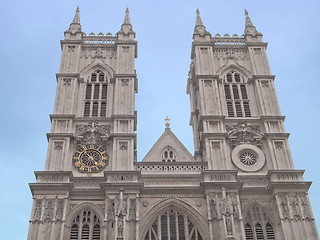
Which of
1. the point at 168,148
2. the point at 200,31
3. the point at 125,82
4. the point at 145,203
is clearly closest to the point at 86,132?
the point at 125,82

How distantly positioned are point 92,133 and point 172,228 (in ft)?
28.5

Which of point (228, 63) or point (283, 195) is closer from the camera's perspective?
point (283, 195)

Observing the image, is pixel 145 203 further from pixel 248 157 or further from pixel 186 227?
pixel 248 157

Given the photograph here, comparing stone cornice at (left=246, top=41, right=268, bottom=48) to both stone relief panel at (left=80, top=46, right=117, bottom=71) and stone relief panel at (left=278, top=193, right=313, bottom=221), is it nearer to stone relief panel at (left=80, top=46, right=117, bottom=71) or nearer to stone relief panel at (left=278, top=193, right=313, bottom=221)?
stone relief panel at (left=80, top=46, right=117, bottom=71)

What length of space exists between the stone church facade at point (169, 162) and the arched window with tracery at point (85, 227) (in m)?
0.06

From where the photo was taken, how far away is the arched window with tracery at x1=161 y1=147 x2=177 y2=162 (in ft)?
107

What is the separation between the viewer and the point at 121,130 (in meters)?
32.6

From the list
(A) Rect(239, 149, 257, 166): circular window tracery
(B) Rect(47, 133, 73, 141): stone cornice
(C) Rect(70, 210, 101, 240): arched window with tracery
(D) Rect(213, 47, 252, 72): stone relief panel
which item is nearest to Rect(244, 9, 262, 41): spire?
(D) Rect(213, 47, 252, 72): stone relief panel

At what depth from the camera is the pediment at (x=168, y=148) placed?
107 feet

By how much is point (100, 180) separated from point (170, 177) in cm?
442

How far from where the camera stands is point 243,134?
3275 centimetres

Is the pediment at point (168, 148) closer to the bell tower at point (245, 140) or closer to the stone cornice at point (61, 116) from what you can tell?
the bell tower at point (245, 140)

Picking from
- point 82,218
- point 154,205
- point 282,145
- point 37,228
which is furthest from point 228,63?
point 37,228

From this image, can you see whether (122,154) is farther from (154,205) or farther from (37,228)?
(37,228)
